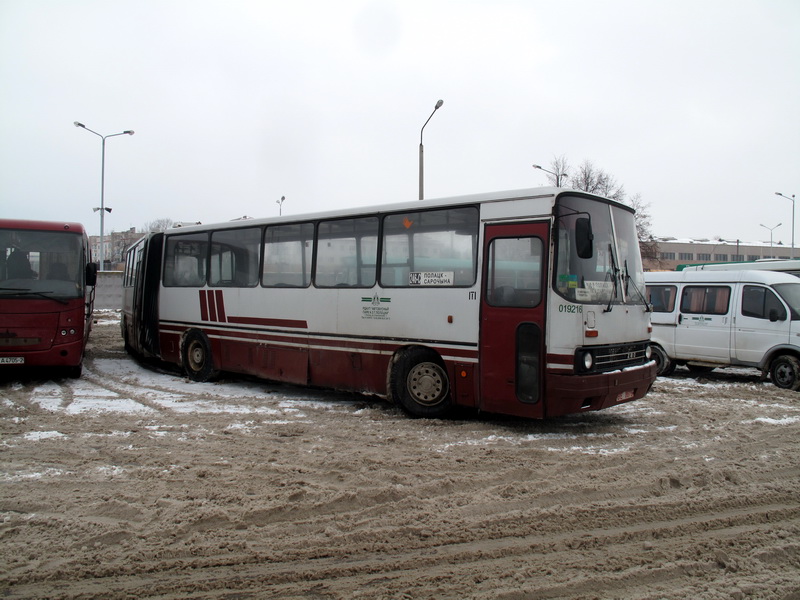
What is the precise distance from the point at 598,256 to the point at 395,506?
4248mm

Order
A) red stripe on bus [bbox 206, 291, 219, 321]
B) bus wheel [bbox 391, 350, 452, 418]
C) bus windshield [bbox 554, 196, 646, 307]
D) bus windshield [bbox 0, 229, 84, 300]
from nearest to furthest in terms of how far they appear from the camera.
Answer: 1. bus windshield [bbox 554, 196, 646, 307]
2. bus wheel [bbox 391, 350, 452, 418]
3. bus windshield [bbox 0, 229, 84, 300]
4. red stripe on bus [bbox 206, 291, 219, 321]

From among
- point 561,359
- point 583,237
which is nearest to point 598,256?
point 583,237

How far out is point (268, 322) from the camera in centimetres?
1066

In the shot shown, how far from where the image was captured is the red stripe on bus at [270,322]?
10109 mm

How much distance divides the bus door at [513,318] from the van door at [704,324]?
269 inches

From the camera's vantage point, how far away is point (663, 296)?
13469 millimetres

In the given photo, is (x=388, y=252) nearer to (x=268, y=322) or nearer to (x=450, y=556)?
(x=268, y=322)

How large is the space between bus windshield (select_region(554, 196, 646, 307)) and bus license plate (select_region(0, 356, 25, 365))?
9115 millimetres

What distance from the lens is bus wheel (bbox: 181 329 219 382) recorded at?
471 inches

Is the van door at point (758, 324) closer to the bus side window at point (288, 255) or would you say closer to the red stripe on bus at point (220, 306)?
the bus side window at point (288, 255)

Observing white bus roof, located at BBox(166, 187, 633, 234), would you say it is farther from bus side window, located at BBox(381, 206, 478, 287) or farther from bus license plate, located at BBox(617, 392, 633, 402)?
bus license plate, located at BBox(617, 392, 633, 402)

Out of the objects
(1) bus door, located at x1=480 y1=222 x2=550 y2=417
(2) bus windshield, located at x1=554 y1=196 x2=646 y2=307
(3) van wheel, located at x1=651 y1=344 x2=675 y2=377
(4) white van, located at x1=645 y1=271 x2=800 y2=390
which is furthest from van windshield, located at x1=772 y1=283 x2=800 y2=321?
(1) bus door, located at x1=480 y1=222 x2=550 y2=417

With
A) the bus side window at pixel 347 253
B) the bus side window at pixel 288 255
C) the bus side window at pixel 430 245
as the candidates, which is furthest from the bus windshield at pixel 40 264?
the bus side window at pixel 430 245

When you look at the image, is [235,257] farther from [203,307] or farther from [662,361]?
[662,361]
